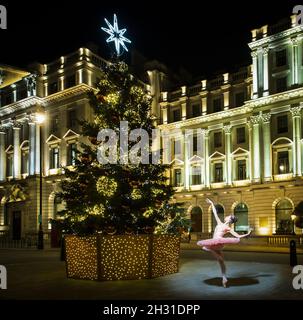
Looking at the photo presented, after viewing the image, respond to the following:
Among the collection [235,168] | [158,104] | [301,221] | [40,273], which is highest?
[158,104]

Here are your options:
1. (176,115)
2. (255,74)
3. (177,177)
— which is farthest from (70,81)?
(255,74)

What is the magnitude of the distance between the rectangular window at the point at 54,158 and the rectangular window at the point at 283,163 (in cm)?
2518

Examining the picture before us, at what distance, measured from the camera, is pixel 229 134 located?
47656mm

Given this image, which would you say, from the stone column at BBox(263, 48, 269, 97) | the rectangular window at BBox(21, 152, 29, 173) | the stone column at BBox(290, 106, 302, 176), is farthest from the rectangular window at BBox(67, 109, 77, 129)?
the stone column at BBox(290, 106, 302, 176)

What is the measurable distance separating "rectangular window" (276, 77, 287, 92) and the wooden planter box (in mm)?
31080

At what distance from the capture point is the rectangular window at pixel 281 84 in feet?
137

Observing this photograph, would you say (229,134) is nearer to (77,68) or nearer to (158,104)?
(158,104)

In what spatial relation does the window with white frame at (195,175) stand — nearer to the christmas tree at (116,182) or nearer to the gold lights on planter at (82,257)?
the christmas tree at (116,182)

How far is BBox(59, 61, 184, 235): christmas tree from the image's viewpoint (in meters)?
14.2

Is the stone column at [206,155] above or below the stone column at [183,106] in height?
below

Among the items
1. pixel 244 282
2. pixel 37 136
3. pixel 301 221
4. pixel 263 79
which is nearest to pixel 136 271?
pixel 244 282

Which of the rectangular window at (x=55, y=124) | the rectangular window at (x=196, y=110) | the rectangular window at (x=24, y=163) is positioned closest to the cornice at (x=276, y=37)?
the rectangular window at (x=196, y=110)

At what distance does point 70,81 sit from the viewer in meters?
50.0
